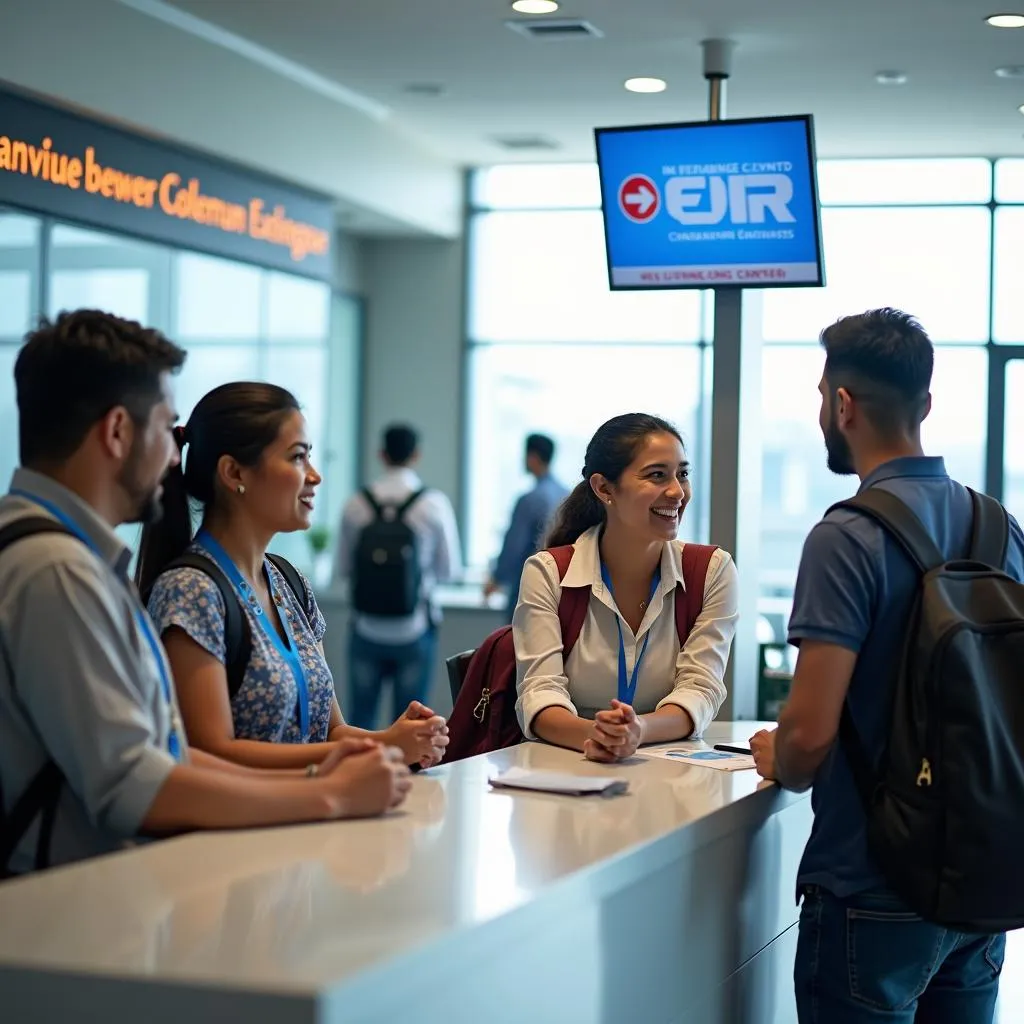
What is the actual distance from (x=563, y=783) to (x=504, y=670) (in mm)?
859

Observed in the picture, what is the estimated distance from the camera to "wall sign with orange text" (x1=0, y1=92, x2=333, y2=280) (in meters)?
6.27

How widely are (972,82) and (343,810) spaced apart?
662 cm

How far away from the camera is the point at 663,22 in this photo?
22.1ft

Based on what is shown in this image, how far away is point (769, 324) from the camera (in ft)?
35.3

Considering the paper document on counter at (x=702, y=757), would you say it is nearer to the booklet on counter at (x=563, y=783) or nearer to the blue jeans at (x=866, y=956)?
the booklet on counter at (x=563, y=783)

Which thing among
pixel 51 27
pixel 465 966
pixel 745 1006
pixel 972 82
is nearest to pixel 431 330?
pixel 972 82

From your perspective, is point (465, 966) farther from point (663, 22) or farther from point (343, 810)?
point (663, 22)

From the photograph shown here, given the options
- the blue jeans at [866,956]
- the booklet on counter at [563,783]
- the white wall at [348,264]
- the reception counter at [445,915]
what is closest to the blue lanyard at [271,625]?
the reception counter at [445,915]

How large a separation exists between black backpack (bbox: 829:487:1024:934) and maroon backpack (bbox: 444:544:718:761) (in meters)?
1.09

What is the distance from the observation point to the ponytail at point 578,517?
3.82m

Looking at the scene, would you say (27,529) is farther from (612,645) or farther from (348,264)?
(348,264)

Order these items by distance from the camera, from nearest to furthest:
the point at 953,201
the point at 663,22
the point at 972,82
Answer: the point at 663,22
the point at 972,82
the point at 953,201

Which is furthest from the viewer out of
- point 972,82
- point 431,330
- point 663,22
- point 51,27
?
point 431,330

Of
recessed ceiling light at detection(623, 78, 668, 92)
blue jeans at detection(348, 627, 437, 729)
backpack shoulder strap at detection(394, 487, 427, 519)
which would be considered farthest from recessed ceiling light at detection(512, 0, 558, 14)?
blue jeans at detection(348, 627, 437, 729)
